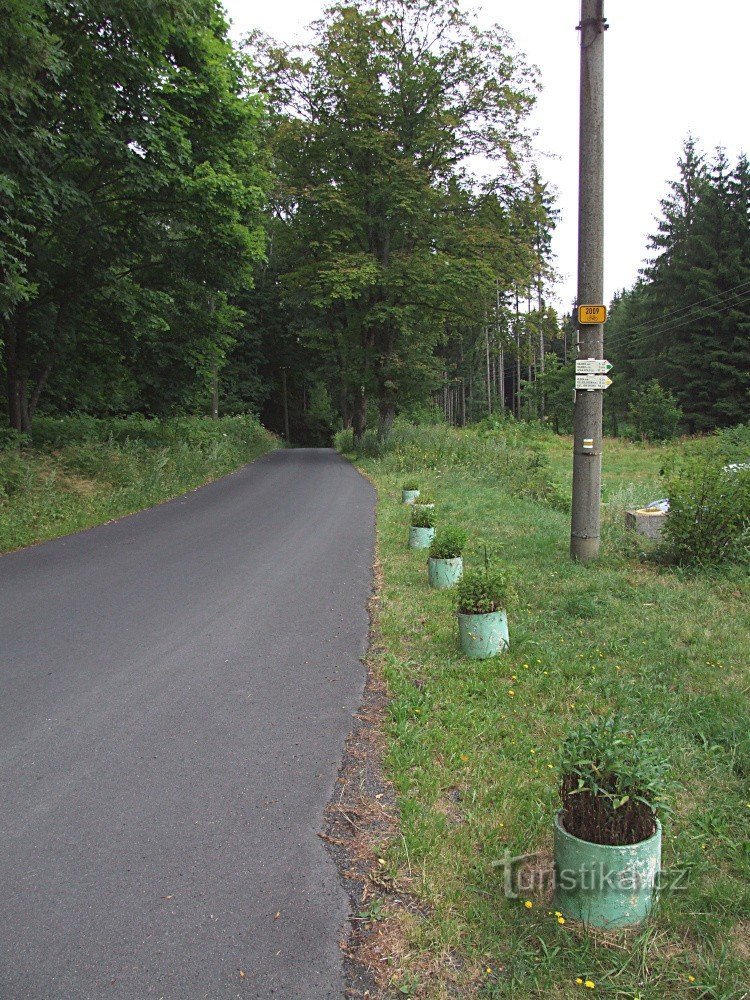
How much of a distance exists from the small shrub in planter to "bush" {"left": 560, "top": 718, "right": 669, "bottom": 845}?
225 centimetres

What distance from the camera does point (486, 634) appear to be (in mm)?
4621

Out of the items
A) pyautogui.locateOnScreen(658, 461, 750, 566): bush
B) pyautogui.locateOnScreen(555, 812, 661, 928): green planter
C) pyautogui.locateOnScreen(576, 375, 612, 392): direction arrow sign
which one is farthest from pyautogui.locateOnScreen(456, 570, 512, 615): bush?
pyautogui.locateOnScreen(576, 375, 612, 392): direction arrow sign

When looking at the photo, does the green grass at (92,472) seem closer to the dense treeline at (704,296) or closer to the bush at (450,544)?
the bush at (450,544)

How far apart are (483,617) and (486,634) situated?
13 centimetres

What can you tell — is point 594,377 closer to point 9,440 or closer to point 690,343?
point 9,440

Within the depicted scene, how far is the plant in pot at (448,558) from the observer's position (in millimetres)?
6496

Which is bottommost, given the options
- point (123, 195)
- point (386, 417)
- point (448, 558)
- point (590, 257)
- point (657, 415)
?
Answer: point (448, 558)

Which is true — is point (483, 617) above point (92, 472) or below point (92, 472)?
below

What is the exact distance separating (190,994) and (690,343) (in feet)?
132

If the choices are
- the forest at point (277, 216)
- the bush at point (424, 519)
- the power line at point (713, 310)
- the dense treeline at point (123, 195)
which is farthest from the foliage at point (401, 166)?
the power line at point (713, 310)

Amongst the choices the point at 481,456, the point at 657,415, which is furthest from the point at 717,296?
the point at 481,456

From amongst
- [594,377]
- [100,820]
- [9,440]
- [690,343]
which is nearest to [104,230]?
[9,440]

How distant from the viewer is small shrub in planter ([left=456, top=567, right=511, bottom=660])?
4621 millimetres

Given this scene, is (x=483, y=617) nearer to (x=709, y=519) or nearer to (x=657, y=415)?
(x=709, y=519)
